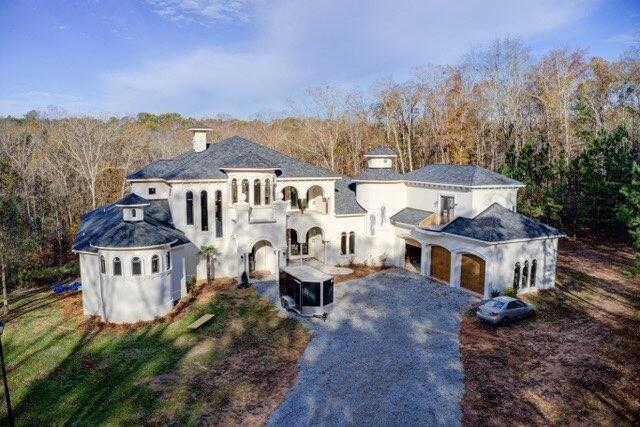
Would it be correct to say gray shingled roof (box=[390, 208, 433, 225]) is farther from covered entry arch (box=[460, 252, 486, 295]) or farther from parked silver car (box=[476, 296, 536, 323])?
parked silver car (box=[476, 296, 536, 323])

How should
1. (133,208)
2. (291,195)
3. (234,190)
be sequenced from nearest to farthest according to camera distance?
(133,208)
(234,190)
(291,195)

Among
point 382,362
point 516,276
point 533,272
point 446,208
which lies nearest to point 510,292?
point 516,276

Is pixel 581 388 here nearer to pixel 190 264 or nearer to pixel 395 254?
pixel 395 254

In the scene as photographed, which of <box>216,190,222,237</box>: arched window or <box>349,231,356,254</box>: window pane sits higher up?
<box>216,190,222,237</box>: arched window

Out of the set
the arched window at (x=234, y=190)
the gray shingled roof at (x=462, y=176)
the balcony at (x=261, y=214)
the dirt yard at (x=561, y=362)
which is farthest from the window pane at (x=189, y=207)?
the dirt yard at (x=561, y=362)

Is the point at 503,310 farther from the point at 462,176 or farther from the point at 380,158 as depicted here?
the point at 380,158

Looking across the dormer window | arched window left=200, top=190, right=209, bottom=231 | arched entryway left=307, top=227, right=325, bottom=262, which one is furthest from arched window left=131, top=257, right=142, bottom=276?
the dormer window
